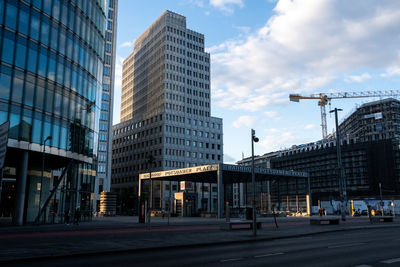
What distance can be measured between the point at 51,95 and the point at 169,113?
81059 mm

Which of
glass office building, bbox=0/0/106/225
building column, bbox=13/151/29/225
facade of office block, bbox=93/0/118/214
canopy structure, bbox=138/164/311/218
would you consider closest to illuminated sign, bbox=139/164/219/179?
canopy structure, bbox=138/164/311/218

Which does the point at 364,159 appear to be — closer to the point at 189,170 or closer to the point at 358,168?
the point at 358,168

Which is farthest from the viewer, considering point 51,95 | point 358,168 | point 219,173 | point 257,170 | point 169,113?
point 358,168

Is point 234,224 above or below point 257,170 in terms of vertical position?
below

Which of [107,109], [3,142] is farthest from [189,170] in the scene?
[107,109]

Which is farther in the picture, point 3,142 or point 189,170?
point 189,170

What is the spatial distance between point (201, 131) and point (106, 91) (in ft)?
110

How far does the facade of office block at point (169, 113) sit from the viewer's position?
384ft

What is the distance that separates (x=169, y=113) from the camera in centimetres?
11819

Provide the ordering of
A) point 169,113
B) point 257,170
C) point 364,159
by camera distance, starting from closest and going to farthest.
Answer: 1. point 257,170
2. point 169,113
3. point 364,159

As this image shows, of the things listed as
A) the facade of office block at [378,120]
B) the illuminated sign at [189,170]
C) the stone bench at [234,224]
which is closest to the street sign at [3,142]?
the stone bench at [234,224]

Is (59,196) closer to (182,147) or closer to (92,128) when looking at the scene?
(92,128)

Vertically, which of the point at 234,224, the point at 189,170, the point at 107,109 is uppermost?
the point at 107,109

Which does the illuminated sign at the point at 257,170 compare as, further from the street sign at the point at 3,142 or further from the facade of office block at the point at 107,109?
the facade of office block at the point at 107,109
